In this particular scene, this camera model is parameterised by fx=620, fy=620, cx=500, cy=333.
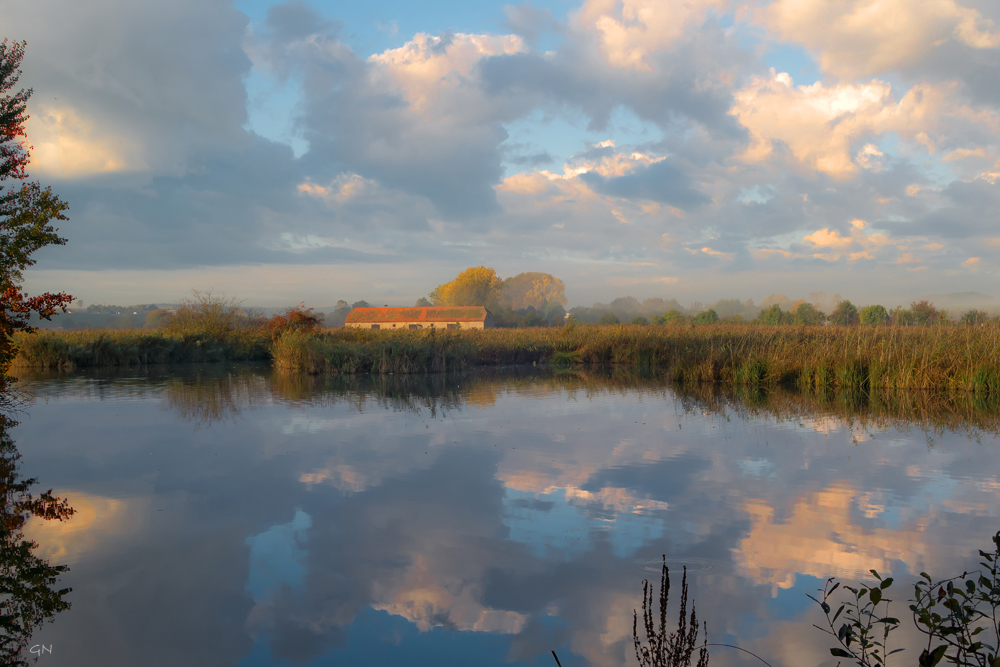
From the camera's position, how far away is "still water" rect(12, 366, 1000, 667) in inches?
105

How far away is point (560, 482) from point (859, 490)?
2.27 meters

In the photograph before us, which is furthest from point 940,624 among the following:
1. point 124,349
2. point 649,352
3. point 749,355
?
point 124,349

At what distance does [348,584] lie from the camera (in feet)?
10.3

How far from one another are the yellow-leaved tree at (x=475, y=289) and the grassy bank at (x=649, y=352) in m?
56.9

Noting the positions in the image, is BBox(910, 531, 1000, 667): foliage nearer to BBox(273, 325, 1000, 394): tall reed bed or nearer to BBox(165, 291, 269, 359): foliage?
BBox(273, 325, 1000, 394): tall reed bed

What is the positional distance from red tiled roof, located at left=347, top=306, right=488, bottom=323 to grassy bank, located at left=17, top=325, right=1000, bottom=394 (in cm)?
3211

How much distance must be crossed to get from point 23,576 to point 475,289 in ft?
265

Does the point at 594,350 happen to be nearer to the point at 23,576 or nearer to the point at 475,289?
the point at 23,576

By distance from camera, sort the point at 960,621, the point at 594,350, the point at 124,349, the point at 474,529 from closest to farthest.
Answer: the point at 960,621, the point at 474,529, the point at 124,349, the point at 594,350

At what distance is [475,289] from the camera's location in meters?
83.8

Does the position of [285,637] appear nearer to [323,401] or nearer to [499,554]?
[499,554]

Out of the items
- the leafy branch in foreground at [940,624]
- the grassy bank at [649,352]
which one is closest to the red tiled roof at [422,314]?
the grassy bank at [649,352]

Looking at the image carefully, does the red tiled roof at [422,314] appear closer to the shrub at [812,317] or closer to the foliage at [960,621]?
the shrub at [812,317]

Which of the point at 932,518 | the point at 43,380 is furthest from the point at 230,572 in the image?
the point at 43,380
